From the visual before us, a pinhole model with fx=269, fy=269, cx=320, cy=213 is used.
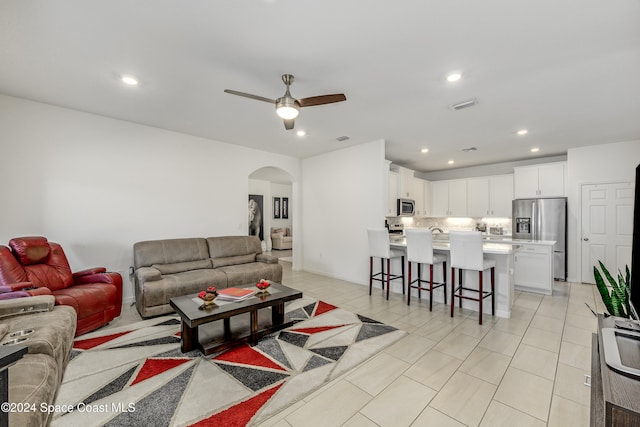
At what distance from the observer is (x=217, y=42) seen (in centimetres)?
219

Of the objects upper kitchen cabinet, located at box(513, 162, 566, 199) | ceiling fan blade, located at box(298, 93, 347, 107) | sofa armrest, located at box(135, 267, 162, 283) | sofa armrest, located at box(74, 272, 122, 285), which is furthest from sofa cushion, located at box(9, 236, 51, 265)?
upper kitchen cabinet, located at box(513, 162, 566, 199)

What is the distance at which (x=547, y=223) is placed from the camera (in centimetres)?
546

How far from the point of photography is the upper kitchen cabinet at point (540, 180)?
5559 mm

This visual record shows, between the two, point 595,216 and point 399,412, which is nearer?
point 399,412

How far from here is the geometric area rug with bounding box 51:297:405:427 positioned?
1.82 metres

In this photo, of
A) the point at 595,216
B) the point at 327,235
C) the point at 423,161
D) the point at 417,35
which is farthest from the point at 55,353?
the point at 595,216

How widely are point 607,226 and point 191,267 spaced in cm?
739

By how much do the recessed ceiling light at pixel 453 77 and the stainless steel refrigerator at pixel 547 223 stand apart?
4.33 meters

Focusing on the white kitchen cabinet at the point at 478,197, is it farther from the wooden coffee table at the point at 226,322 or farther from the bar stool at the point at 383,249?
the wooden coffee table at the point at 226,322

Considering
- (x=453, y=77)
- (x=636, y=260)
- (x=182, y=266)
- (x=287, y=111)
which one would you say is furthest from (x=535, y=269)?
(x=182, y=266)

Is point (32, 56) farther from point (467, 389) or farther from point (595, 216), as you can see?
point (595, 216)

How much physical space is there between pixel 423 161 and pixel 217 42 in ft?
18.7

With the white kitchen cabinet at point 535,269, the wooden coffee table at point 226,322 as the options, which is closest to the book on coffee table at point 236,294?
the wooden coffee table at point 226,322

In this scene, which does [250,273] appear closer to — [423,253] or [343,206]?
[343,206]
